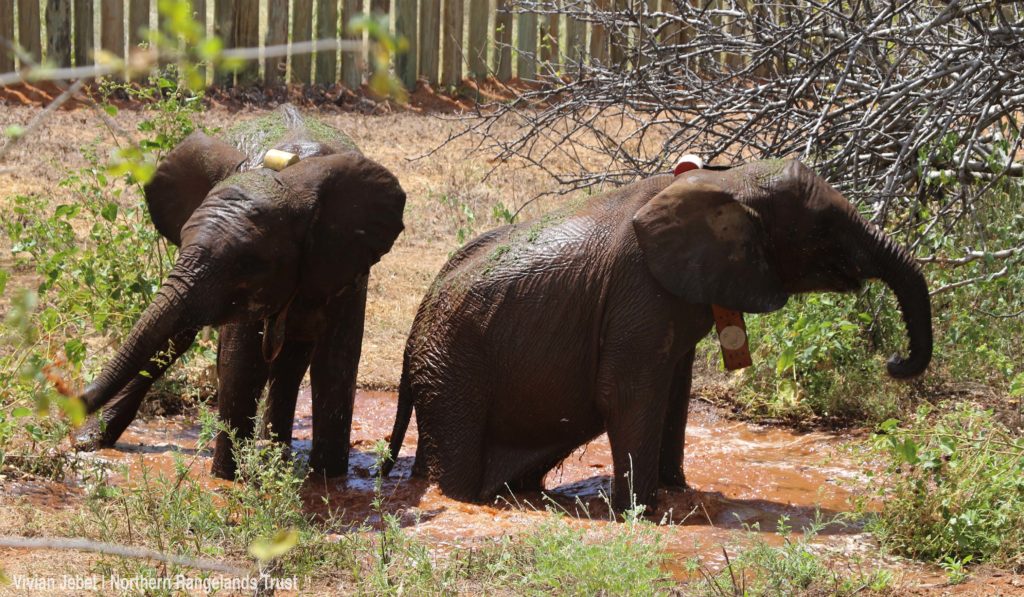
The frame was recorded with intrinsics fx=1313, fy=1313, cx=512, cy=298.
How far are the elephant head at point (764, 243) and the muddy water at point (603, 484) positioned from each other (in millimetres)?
820

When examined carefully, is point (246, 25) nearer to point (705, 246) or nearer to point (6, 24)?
point (6, 24)

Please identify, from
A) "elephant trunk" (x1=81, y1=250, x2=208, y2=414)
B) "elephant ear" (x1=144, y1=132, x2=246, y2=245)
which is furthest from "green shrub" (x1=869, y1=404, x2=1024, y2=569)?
"elephant ear" (x1=144, y1=132, x2=246, y2=245)

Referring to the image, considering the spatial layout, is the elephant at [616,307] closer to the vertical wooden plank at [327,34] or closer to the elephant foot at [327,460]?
the elephant foot at [327,460]

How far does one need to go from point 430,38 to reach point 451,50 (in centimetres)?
37

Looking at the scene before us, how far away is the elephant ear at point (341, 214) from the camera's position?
6.18 meters

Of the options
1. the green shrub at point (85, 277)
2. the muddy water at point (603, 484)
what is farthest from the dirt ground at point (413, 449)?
the green shrub at point (85, 277)

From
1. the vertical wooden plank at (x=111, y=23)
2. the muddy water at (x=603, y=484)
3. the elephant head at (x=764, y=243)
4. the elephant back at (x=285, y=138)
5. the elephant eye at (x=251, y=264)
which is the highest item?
the vertical wooden plank at (x=111, y=23)

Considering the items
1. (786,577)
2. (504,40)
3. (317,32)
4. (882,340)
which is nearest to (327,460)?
(786,577)

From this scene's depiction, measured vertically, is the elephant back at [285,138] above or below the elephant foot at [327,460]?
above

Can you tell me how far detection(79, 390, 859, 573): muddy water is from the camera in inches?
237

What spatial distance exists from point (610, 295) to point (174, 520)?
2.27 metres

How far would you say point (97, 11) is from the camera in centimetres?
1648

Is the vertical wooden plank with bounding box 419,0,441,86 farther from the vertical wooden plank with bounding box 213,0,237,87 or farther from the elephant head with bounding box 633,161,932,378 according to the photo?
the elephant head with bounding box 633,161,932,378

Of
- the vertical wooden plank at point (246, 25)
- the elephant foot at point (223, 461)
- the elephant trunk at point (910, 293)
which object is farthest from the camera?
the vertical wooden plank at point (246, 25)
